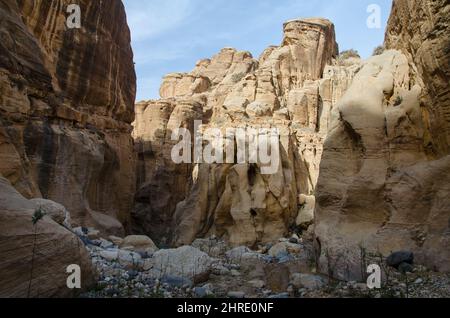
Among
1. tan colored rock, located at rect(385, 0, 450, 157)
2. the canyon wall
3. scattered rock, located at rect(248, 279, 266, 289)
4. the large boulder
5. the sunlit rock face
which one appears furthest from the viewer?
the sunlit rock face

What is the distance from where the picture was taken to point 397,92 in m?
10.1

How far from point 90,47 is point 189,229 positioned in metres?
11.1

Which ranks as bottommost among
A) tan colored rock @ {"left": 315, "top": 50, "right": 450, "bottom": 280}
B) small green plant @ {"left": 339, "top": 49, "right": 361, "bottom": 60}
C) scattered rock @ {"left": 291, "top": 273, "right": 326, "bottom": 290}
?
scattered rock @ {"left": 291, "top": 273, "right": 326, "bottom": 290}

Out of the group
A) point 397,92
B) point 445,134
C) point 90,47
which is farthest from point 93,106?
point 445,134

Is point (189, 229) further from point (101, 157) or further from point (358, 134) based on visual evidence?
point (358, 134)

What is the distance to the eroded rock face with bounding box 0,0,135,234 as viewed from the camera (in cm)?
1247

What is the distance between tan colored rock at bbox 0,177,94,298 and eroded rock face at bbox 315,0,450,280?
540cm

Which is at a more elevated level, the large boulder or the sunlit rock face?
the sunlit rock face

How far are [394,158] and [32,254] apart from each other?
8.05 m

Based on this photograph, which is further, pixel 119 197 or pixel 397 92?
pixel 119 197

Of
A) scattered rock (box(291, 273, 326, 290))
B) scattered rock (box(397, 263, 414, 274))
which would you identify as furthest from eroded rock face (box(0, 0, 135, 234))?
scattered rock (box(397, 263, 414, 274))

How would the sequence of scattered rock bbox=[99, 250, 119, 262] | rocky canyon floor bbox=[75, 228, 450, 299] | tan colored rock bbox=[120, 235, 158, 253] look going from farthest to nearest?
tan colored rock bbox=[120, 235, 158, 253] < scattered rock bbox=[99, 250, 119, 262] < rocky canyon floor bbox=[75, 228, 450, 299]

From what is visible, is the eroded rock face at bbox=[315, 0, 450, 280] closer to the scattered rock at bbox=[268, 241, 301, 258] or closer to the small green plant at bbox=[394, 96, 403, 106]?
the small green plant at bbox=[394, 96, 403, 106]

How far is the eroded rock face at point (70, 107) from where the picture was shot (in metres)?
12.5
